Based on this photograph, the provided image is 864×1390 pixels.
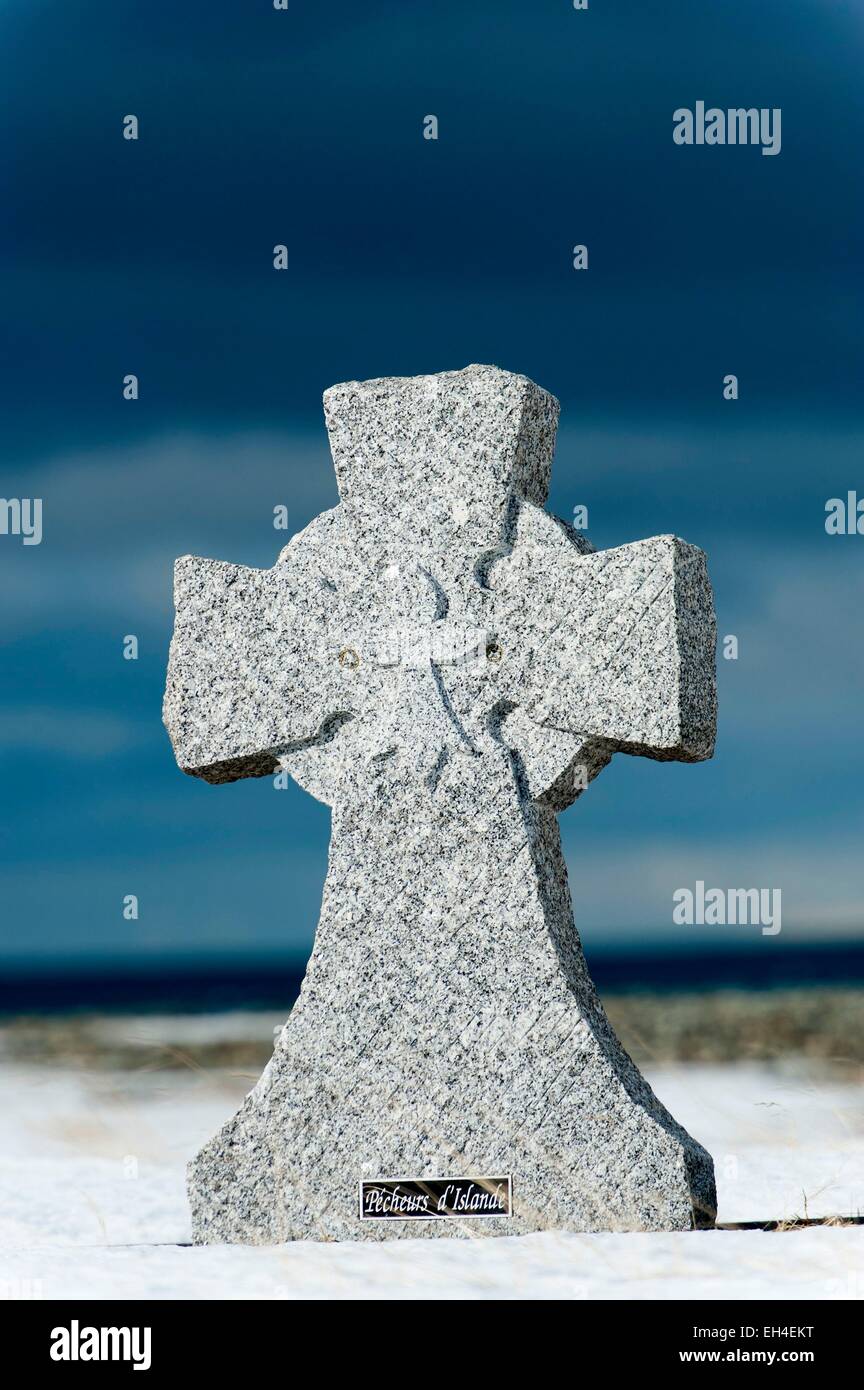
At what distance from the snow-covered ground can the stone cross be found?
236mm

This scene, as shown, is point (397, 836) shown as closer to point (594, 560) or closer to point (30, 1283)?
point (594, 560)

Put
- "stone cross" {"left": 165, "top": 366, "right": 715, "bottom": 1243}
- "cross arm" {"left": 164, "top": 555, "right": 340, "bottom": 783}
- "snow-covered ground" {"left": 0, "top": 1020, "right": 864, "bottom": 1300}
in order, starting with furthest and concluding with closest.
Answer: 1. "cross arm" {"left": 164, "top": 555, "right": 340, "bottom": 783}
2. "stone cross" {"left": 165, "top": 366, "right": 715, "bottom": 1243}
3. "snow-covered ground" {"left": 0, "top": 1020, "right": 864, "bottom": 1300}

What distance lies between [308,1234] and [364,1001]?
2.57ft

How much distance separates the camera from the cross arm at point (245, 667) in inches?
Result: 242

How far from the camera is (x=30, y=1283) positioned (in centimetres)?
496

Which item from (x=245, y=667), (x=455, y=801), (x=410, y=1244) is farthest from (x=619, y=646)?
(x=410, y=1244)

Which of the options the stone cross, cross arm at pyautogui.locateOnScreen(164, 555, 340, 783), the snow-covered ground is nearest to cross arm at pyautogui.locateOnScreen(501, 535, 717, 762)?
the stone cross

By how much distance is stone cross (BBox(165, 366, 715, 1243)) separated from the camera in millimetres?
5543

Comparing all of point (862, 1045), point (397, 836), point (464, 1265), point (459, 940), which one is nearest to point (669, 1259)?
point (464, 1265)

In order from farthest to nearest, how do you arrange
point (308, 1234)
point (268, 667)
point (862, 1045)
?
point (862, 1045)
point (268, 667)
point (308, 1234)

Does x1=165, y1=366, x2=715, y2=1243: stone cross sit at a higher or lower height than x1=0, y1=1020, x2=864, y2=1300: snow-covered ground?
higher

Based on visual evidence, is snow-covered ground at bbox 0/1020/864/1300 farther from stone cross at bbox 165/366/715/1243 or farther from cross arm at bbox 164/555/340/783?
cross arm at bbox 164/555/340/783

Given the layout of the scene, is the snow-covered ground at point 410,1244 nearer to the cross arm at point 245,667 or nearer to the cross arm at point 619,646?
the cross arm at point 245,667

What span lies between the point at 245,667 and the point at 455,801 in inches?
39.3
